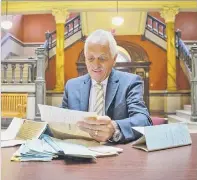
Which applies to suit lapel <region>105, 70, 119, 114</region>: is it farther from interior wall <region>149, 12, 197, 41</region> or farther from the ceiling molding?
interior wall <region>149, 12, 197, 41</region>

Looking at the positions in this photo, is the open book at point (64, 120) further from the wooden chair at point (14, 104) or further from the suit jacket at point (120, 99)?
the wooden chair at point (14, 104)

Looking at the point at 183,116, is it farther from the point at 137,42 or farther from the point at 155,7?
the point at 137,42

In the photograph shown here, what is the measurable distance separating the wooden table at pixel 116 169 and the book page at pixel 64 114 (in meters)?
0.19

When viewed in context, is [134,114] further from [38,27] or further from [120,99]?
[38,27]

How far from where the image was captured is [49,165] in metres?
0.90

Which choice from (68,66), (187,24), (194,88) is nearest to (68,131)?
(194,88)

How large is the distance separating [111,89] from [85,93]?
0.56ft

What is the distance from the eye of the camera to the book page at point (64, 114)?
43.8 inches

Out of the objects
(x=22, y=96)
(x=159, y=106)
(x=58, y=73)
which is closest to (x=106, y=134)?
(x=22, y=96)

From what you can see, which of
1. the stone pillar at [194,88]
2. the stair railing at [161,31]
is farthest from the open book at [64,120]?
the stair railing at [161,31]

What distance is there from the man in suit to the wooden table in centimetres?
33

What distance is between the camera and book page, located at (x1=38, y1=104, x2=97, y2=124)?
1111 millimetres

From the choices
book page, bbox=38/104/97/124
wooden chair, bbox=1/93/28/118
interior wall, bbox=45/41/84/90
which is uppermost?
interior wall, bbox=45/41/84/90

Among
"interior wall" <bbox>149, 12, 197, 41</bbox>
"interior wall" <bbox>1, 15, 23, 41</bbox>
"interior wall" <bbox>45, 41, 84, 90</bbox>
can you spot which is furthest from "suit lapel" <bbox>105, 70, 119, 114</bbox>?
"interior wall" <bbox>149, 12, 197, 41</bbox>
